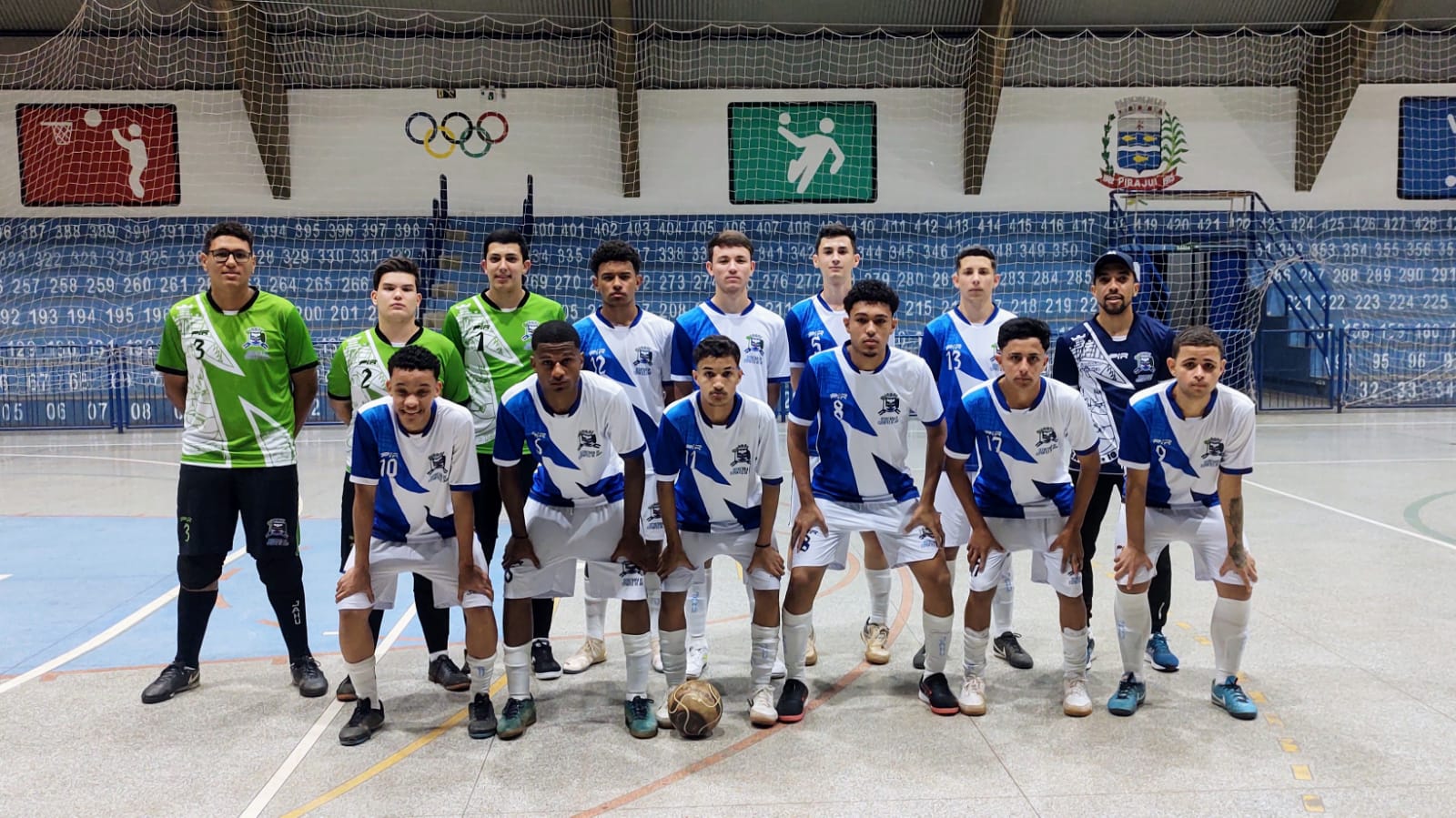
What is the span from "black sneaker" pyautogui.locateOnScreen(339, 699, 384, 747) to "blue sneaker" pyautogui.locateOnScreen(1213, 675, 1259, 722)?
3.56 meters

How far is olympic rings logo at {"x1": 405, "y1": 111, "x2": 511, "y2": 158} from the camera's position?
16.9 metres

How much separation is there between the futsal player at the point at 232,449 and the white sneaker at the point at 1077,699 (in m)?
3.30

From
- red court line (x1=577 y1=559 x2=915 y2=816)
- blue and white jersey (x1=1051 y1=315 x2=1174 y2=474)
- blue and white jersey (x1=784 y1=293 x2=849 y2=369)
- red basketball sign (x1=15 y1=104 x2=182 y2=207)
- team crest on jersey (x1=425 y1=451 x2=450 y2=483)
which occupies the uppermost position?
red basketball sign (x1=15 y1=104 x2=182 y2=207)

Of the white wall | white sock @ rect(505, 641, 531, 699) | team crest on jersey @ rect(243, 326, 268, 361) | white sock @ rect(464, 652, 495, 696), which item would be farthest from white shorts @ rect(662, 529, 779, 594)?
the white wall

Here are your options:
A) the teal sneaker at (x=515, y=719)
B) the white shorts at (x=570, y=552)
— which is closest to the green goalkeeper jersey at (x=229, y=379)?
the white shorts at (x=570, y=552)

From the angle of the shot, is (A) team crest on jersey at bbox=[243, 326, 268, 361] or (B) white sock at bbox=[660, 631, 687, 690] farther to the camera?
(A) team crest on jersey at bbox=[243, 326, 268, 361]

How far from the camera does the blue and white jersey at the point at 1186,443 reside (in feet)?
14.0

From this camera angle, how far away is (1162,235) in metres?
16.8

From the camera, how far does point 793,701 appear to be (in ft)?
14.0

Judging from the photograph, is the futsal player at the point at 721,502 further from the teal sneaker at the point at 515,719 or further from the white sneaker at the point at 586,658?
the white sneaker at the point at 586,658

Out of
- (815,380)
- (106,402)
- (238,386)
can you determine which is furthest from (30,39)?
(815,380)

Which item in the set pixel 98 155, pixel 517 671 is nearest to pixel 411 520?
pixel 517 671

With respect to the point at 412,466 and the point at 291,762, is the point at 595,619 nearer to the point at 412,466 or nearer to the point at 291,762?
the point at 412,466

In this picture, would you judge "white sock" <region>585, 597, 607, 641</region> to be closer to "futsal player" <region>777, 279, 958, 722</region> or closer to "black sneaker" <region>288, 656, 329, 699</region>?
"futsal player" <region>777, 279, 958, 722</region>
